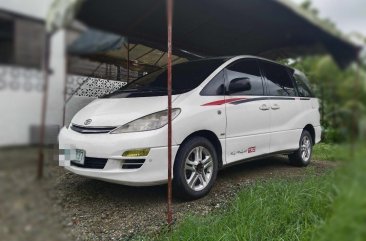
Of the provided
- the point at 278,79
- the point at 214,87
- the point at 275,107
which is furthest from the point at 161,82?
the point at 278,79

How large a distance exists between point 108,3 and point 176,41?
1.22 metres

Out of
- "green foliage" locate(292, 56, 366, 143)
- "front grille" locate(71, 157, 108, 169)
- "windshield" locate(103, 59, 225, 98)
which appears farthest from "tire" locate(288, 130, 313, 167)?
"front grille" locate(71, 157, 108, 169)

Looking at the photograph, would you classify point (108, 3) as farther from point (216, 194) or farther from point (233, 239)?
point (216, 194)

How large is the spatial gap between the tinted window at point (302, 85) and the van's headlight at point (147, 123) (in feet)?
5.76

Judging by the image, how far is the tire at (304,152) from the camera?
1.44m

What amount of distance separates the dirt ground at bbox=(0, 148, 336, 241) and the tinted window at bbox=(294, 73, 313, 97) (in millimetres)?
202

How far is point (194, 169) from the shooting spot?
3.06m

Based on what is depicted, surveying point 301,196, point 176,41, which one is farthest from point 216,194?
point 176,41

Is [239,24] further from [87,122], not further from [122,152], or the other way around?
[87,122]

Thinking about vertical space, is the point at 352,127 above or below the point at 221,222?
above

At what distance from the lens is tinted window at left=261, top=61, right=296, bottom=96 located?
119cm

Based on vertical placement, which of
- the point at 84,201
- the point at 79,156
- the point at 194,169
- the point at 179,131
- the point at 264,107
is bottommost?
the point at 84,201

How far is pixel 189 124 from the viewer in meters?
2.98

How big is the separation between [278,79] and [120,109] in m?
1.77
